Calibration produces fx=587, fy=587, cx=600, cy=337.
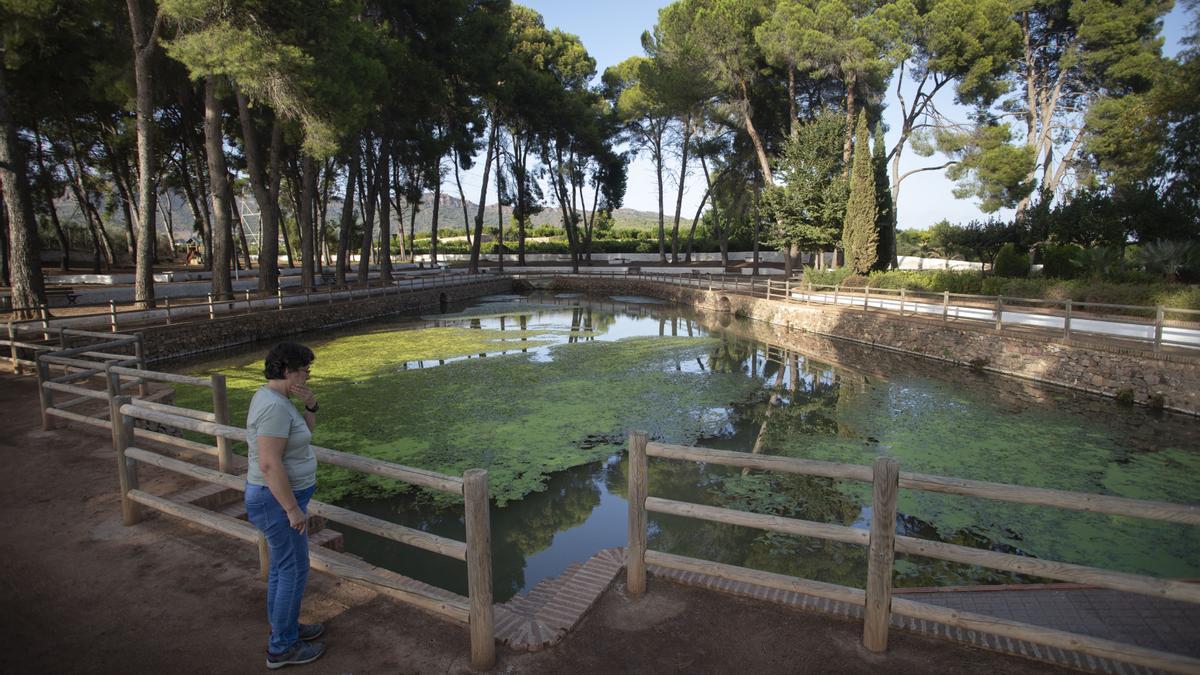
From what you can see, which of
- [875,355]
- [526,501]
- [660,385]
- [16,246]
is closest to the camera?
[526,501]

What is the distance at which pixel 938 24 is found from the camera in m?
28.5

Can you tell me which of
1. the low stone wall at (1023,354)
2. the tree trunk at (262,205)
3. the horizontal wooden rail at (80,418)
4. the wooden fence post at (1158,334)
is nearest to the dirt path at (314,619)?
the horizontal wooden rail at (80,418)

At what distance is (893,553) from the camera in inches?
121

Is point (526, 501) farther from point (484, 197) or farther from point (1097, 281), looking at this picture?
point (484, 197)

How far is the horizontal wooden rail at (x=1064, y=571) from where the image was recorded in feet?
8.15

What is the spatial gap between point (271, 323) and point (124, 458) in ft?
56.3

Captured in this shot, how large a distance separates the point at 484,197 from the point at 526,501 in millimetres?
37319

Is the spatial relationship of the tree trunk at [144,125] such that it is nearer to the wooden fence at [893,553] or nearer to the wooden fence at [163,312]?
the wooden fence at [163,312]

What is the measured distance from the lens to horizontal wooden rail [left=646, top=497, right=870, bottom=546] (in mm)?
3113

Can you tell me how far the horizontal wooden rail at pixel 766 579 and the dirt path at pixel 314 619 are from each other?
0.17 meters

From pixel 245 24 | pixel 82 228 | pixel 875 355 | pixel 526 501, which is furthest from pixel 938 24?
pixel 82 228

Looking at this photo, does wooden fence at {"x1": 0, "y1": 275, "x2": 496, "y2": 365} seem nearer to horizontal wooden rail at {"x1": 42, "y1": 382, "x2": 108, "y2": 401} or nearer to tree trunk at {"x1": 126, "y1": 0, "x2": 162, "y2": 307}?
tree trunk at {"x1": 126, "y1": 0, "x2": 162, "y2": 307}

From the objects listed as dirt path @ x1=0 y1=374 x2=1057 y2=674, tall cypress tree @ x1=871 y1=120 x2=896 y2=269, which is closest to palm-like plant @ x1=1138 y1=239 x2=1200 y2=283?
tall cypress tree @ x1=871 y1=120 x2=896 y2=269

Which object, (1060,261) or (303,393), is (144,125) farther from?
(1060,261)
